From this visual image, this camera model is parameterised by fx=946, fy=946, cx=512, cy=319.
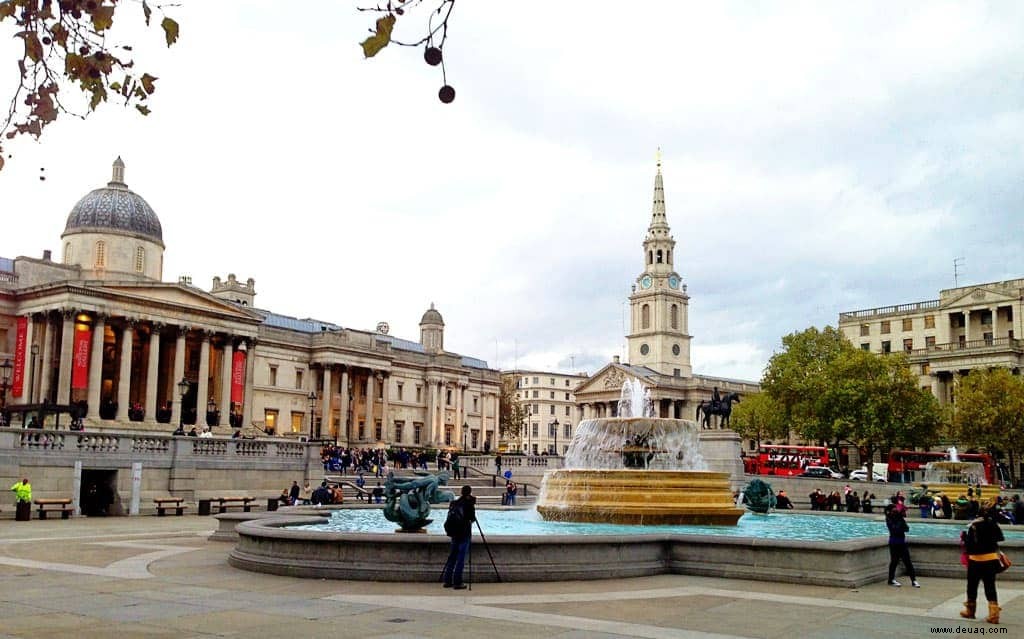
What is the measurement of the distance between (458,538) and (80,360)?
5460cm

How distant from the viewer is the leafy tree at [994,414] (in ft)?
223

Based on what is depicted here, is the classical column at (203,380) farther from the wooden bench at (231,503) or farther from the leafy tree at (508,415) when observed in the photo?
the leafy tree at (508,415)

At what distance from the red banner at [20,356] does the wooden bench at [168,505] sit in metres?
31.3

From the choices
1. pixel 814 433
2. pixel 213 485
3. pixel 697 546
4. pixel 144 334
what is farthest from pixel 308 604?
pixel 814 433

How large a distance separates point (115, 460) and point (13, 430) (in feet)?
12.7

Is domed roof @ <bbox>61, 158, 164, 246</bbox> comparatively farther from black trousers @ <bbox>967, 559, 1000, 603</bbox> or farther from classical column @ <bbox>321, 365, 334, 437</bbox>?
black trousers @ <bbox>967, 559, 1000, 603</bbox>

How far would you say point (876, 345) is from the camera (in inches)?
3984

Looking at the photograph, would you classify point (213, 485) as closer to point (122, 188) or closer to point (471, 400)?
point (122, 188)

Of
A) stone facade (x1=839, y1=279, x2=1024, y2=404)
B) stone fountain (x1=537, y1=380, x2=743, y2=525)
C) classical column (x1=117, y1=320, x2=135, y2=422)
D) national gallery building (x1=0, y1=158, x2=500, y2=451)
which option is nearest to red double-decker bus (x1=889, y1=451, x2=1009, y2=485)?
stone facade (x1=839, y1=279, x2=1024, y2=404)

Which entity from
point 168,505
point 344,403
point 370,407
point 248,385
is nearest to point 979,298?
point 370,407

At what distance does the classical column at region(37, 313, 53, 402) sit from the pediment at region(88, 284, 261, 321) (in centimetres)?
412

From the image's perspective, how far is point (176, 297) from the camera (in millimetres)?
67375

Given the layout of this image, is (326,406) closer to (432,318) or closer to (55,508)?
(432,318)

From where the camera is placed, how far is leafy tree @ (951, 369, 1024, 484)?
67.9 meters
